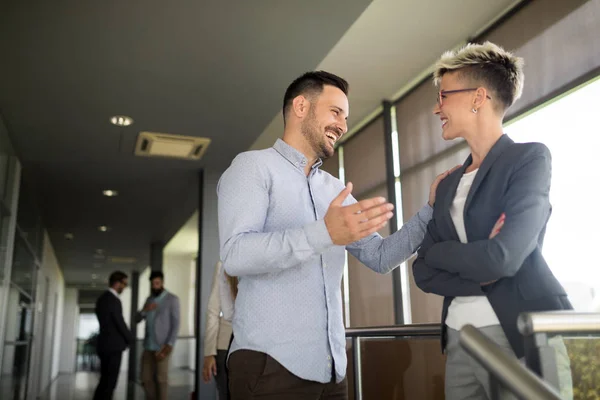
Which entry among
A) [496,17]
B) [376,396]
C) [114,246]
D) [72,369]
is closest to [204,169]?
[496,17]

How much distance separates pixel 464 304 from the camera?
132 cm

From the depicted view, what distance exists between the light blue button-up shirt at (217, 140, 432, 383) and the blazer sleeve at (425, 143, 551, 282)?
351 millimetres

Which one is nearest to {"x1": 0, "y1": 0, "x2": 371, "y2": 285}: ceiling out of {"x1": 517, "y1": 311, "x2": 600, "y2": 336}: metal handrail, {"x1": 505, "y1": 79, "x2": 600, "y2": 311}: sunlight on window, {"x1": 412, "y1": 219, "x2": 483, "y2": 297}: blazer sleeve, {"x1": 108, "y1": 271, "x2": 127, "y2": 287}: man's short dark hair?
{"x1": 108, "y1": 271, "x2": 127, "y2": 287}: man's short dark hair

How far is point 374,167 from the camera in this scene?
5379mm


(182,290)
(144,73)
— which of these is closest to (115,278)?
(144,73)

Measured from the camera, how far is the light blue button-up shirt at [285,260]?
1.44 meters

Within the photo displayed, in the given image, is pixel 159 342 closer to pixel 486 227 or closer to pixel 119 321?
pixel 119 321

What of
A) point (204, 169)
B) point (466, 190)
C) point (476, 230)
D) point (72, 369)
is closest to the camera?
point (476, 230)

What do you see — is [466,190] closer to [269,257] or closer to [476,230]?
[476,230]

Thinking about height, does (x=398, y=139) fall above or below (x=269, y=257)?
above

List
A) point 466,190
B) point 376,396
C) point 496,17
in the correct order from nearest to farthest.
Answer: point 466,190
point 376,396
point 496,17

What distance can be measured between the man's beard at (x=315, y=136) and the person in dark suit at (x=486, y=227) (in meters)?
0.41

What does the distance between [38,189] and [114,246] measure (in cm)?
534

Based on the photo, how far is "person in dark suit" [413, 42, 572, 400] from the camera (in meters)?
1.18
